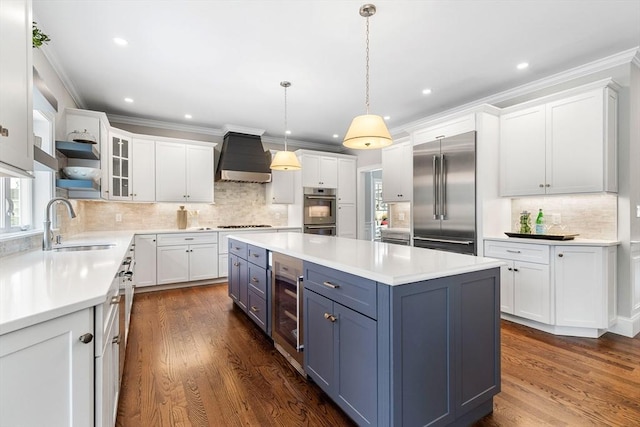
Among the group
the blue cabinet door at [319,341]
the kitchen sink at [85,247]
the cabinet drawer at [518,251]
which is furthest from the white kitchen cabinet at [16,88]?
the cabinet drawer at [518,251]

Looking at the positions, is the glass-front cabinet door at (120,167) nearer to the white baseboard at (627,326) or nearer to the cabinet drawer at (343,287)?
the cabinet drawer at (343,287)

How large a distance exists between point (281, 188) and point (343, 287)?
423 centimetres

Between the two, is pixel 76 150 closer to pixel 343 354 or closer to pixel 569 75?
pixel 343 354

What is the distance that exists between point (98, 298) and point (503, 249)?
3.55 meters

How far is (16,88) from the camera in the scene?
51.4 inches

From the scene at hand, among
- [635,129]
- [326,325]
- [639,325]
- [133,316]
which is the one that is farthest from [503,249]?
[133,316]

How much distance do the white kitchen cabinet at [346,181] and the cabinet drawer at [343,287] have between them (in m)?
4.20

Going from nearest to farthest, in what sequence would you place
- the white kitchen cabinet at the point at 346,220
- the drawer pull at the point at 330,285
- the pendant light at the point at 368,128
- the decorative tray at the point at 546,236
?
1. the drawer pull at the point at 330,285
2. the pendant light at the point at 368,128
3. the decorative tray at the point at 546,236
4. the white kitchen cabinet at the point at 346,220

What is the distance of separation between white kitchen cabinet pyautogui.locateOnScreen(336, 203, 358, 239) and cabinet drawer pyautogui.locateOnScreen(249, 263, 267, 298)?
126 inches

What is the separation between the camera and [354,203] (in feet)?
20.7

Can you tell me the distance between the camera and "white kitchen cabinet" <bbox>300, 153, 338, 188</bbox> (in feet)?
18.8

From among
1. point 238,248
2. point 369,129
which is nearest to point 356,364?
point 369,129

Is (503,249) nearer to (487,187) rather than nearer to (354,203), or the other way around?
(487,187)

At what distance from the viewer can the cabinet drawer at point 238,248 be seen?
3.23 m
